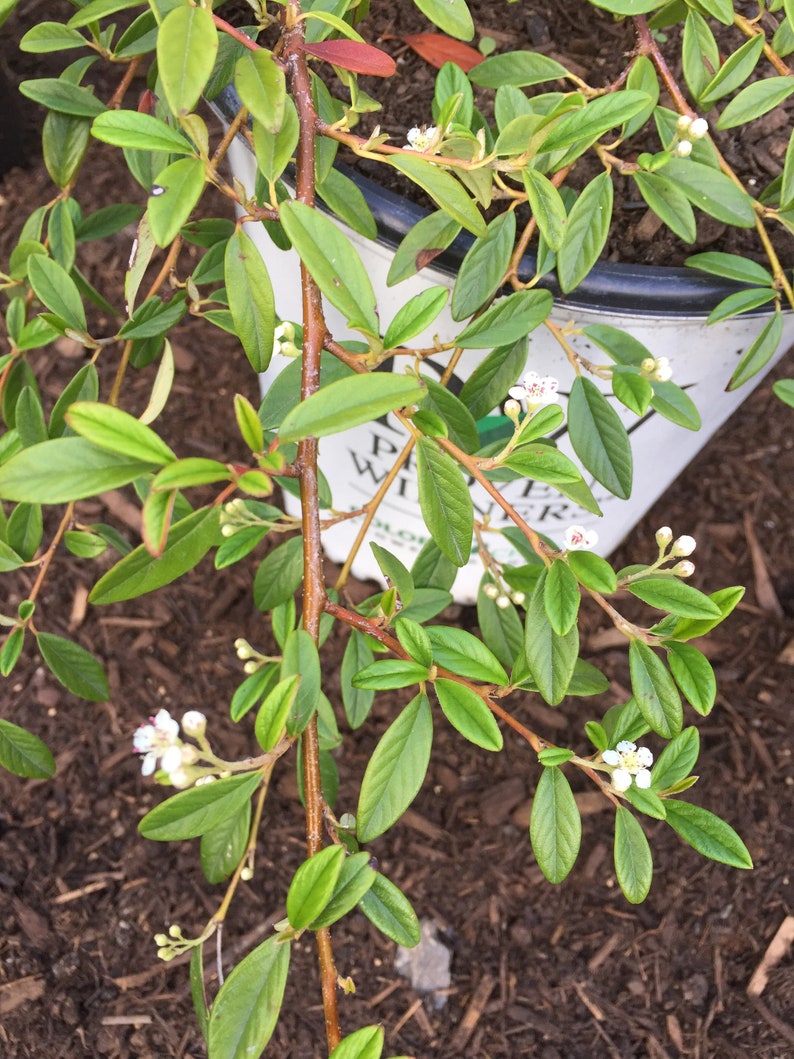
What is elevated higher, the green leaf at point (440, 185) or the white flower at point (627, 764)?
the green leaf at point (440, 185)

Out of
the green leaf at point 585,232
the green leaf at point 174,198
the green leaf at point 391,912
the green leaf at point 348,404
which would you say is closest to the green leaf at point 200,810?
the green leaf at point 391,912

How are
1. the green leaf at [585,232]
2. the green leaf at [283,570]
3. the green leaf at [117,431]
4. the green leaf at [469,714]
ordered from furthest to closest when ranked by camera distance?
the green leaf at [283,570] < the green leaf at [585,232] < the green leaf at [469,714] < the green leaf at [117,431]

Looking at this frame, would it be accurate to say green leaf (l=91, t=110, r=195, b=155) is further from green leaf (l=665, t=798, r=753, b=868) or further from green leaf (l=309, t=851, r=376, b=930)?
green leaf (l=665, t=798, r=753, b=868)

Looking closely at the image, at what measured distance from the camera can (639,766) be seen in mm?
628

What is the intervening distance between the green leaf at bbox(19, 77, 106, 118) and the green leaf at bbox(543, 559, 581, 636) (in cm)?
54

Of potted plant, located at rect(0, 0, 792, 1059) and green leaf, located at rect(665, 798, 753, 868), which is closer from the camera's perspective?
potted plant, located at rect(0, 0, 792, 1059)

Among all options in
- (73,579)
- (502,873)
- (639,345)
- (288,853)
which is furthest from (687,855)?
(73,579)

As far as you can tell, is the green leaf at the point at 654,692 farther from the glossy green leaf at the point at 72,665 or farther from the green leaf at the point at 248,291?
the glossy green leaf at the point at 72,665

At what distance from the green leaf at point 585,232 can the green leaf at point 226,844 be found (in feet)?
1.49

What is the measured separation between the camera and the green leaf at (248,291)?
2.11 feet

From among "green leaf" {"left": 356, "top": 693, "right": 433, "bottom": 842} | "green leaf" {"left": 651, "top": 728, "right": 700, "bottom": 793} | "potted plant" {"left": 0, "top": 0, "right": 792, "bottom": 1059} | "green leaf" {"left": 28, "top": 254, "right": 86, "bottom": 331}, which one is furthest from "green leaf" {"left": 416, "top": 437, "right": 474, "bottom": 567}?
"green leaf" {"left": 28, "top": 254, "right": 86, "bottom": 331}

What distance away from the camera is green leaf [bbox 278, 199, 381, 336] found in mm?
561

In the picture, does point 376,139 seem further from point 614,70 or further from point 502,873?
point 502,873

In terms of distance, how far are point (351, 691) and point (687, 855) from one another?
0.58 meters
